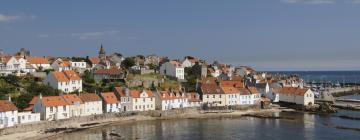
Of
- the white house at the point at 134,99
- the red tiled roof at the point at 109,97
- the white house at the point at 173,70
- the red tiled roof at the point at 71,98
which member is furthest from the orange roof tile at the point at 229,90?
the red tiled roof at the point at 71,98

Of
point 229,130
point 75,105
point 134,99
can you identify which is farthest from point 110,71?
point 229,130

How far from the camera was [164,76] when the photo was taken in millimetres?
100875

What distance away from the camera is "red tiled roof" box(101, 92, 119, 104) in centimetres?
7106

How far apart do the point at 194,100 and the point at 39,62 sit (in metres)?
34.3

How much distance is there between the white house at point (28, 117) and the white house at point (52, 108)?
1187mm

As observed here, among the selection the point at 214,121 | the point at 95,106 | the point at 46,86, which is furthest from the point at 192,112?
the point at 46,86

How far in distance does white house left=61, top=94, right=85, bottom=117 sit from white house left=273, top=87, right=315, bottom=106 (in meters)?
44.0

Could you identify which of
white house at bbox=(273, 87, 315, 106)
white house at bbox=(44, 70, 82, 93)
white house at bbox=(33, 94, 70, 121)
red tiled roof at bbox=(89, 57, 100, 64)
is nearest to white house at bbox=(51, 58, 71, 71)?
red tiled roof at bbox=(89, 57, 100, 64)

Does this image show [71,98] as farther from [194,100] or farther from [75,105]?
[194,100]

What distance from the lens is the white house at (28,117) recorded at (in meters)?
56.8

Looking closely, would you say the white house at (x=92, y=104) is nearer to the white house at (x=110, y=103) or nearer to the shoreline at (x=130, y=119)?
the white house at (x=110, y=103)

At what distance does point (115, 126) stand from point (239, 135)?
17.7 metres

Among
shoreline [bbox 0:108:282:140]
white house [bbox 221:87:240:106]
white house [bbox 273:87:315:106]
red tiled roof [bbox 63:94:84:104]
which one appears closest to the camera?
shoreline [bbox 0:108:282:140]

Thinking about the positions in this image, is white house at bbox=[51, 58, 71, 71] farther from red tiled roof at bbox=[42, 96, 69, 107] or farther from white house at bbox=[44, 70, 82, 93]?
red tiled roof at bbox=[42, 96, 69, 107]
